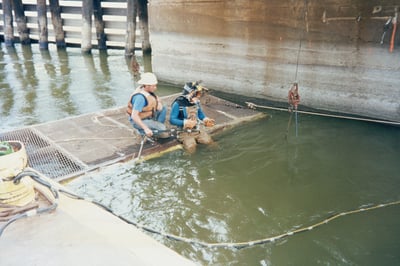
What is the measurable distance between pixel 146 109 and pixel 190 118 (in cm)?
95

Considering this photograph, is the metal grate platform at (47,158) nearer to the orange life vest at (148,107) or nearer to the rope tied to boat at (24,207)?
the orange life vest at (148,107)

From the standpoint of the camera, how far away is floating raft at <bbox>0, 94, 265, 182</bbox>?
6.08 meters

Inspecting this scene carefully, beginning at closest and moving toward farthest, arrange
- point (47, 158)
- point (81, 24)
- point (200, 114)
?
point (47, 158) → point (200, 114) → point (81, 24)

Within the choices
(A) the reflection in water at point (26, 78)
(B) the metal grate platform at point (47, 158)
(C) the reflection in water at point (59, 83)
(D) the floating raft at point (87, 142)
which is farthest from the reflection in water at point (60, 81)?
(B) the metal grate platform at point (47, 158)

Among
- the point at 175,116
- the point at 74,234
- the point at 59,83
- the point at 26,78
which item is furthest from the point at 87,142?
the point at 26,78

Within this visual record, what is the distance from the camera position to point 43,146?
6.68 m

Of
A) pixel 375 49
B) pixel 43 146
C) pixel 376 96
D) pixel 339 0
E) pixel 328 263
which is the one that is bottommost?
pixel 328 263

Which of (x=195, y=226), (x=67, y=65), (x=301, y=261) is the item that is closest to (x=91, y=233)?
(x=195, y=226)

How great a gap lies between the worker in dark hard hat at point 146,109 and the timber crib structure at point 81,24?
29.5 feet

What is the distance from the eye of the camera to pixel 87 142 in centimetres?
696

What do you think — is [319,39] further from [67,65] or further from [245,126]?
[67,65]

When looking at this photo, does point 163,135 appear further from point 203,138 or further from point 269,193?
point 269,193

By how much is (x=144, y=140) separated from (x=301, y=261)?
3.80m

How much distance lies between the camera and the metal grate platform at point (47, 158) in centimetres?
587
